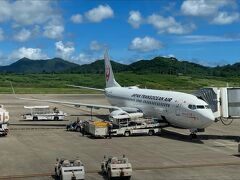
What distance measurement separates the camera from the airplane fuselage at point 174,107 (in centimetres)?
3938

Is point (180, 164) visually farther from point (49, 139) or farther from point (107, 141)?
point (49, 139)

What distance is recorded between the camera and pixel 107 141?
1569 inches

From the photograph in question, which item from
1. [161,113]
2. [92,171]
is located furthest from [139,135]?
[92,171]

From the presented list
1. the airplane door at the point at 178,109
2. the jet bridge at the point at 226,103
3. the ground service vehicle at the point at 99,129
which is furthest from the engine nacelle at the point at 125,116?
the jet bridge at the point at 226,103

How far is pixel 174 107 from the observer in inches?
1676

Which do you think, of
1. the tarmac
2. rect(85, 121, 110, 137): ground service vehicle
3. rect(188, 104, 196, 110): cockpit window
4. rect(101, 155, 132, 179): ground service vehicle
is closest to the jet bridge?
rect(188, 104, 196, 110): cockpit window

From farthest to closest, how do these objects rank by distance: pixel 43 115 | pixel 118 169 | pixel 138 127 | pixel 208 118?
pixel 43 115, pixel 138 127, pixel 208 118, pixel 118 169

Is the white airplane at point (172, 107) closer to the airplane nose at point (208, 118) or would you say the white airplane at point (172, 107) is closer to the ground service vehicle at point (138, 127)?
the airplane nose at point (208, 118)

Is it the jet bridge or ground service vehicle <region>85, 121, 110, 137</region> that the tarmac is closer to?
ground service vehicle <region>85, 121, 110, 137</region>

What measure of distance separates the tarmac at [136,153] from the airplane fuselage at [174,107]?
1.86 meters

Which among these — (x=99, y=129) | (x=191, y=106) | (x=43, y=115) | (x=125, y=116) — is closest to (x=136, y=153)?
(x=99, y=129)

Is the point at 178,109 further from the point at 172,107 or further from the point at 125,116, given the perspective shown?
the point at 125,116

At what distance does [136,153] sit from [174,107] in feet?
33.6

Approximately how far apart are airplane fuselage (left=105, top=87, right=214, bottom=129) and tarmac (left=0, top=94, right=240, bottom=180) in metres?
1.86
